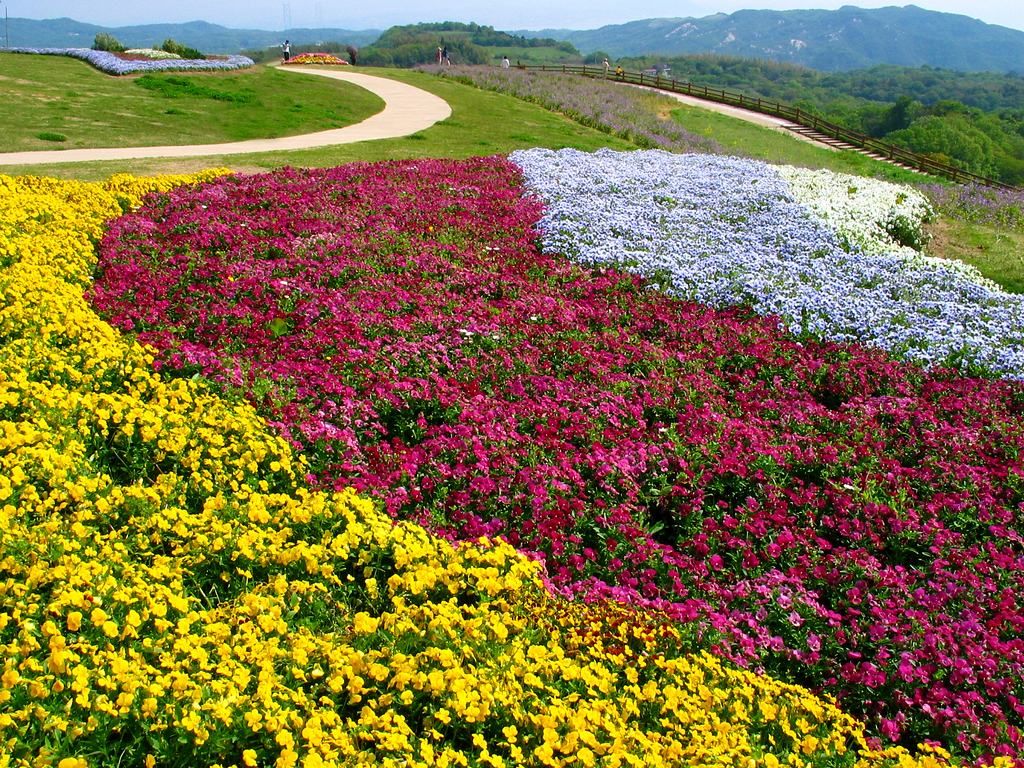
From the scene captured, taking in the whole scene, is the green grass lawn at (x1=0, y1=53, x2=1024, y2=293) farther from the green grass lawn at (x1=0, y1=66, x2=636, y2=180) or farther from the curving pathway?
the curving pathway

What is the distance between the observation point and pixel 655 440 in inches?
294

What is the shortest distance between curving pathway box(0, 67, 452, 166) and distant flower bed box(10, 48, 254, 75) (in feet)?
23.3

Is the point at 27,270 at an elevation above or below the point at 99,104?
below

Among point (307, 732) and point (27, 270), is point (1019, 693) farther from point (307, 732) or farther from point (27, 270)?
point (27, 270)

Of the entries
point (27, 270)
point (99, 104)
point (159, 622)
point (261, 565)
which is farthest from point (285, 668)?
point (99, 104)

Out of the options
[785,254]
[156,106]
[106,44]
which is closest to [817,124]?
[156,106]

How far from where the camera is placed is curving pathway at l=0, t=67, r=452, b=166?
60.8 ft

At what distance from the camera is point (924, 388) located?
8.92 m

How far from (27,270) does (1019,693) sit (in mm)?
9815

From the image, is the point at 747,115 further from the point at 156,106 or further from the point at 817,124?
the point at 156,106

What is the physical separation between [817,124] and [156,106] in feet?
105

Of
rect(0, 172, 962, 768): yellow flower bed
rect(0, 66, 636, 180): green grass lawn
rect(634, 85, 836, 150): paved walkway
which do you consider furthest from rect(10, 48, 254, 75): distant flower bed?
rect(0, 172, 962, 768): yellow flower bed

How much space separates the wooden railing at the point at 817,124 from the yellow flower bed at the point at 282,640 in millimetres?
32213

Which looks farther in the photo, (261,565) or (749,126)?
(749,126)
